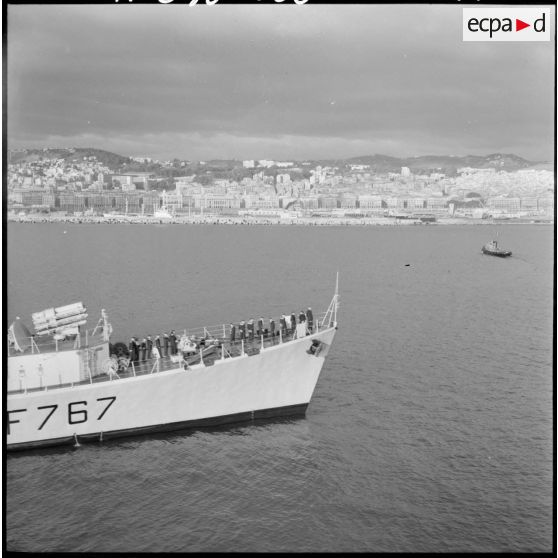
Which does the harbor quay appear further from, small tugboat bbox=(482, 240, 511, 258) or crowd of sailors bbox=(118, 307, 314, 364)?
crowd of sailors bbox=(118, 307, 314, 364)

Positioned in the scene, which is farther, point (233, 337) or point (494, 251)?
point (494, 251)

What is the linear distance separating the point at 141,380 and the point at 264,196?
17756 cm

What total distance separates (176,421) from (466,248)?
76.5m

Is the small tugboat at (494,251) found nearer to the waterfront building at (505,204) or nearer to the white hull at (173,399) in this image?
the white hull at (173,399)

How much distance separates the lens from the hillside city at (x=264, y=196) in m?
153

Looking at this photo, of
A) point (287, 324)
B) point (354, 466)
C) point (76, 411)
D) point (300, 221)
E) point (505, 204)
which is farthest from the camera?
point (300, 221)

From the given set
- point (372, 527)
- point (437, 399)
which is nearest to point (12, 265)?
point (437, 399)

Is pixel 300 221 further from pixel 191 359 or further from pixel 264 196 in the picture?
pixel 191 359

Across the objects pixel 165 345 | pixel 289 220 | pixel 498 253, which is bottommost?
pixel 165 345

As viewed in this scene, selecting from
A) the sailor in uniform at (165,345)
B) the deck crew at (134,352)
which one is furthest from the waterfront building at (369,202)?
the deck crew at (134,352)

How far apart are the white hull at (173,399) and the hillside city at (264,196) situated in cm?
13595

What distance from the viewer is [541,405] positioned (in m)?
21.6

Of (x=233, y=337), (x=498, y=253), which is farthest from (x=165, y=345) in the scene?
(x=498, y=253)

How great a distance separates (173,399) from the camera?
18.3 meters
